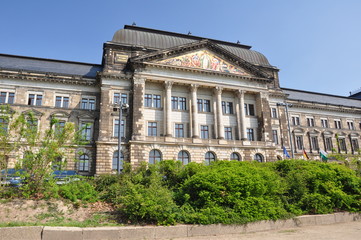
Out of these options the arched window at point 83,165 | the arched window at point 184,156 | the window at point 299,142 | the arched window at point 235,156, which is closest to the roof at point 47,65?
the arched window at point 83,165

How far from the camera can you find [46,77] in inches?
1506

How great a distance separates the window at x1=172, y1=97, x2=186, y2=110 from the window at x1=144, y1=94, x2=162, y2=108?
226cm

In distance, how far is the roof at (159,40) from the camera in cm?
4169

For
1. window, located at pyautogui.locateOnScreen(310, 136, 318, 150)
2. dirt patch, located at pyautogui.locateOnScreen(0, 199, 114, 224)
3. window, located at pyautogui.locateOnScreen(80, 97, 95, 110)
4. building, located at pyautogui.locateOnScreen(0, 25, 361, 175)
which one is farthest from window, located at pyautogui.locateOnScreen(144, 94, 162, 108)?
window, located at pyautogui.locateOnScreen(310, 136, 318, 150)

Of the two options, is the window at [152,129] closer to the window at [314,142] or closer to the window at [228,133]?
the window at [228,133]

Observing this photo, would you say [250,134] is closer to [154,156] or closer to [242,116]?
[242,116]

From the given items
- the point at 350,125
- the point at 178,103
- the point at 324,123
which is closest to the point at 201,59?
the point at 178,103

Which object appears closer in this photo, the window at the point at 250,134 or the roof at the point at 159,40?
the roof at the point at 159,40

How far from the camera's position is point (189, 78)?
4019 cm

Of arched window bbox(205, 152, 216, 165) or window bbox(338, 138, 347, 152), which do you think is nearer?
arched window bbox(205, 152, 216, 165)

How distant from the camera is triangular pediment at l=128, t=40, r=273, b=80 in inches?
1517

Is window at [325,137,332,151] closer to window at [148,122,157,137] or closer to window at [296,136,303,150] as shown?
window at [296,136,303,150]

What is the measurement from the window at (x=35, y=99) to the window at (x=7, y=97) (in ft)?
7.41

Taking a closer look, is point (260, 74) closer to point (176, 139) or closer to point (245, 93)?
point (245, 93)
